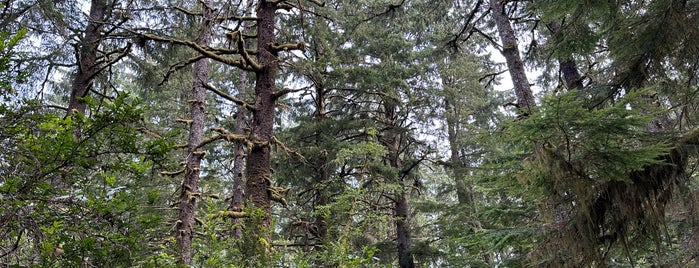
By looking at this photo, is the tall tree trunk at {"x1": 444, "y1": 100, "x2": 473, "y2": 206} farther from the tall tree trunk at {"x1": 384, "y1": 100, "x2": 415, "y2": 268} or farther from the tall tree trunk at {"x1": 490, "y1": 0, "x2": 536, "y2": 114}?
the tall tree trunk at {"x1": 490, "y1": 0, "x2": 536, "y2": 114}

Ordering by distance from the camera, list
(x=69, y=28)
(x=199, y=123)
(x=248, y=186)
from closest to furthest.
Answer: (x=248, y=186), (x=69, y=28), (x=199, y=123)

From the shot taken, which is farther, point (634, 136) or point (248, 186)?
point (248, 186)

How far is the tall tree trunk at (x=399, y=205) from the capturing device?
36.7 feet

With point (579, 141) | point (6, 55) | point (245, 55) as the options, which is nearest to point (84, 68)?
point (245, 55)

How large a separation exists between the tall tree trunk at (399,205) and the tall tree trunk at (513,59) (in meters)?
3.93

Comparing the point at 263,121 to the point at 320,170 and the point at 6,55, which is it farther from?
the point at 320,170

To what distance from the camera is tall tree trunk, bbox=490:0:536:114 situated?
7.59m

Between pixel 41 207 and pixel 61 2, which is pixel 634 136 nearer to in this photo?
pixel 41 207

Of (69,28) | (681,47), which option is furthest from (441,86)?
(69,28)

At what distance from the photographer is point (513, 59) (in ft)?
26.1

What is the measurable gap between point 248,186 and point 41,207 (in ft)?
7.71

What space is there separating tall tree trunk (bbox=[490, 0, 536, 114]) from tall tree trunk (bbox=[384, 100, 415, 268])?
3929 mm

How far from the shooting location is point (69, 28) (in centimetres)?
739

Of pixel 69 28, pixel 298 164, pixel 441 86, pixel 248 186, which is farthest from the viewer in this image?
pixel 441 86
